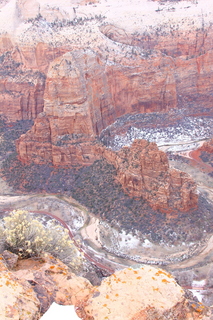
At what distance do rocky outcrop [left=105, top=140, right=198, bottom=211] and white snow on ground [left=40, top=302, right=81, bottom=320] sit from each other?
2562 cm

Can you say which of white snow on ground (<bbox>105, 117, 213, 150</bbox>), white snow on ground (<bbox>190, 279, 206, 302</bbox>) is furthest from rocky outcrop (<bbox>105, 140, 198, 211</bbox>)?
white snow on ground (<bbox>105, 117, 213, 150</bbox>)

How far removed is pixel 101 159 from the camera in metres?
47.7

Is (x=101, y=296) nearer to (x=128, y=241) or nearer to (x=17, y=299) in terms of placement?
(x=17, y=299)

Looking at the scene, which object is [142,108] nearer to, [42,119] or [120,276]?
[42,119]

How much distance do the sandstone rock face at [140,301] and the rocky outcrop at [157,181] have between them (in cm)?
2241

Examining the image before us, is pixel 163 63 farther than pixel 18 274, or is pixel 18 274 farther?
pixel 163 63

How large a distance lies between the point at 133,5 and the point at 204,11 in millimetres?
19711

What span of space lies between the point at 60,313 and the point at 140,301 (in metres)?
3.66

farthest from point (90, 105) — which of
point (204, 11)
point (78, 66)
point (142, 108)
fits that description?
point (204, 11)

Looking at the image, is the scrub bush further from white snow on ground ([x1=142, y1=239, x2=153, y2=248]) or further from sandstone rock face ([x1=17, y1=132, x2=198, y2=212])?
sandstone rock face ([x1=17, y1=132, x2=198, y2=212])

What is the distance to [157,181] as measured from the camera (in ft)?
131

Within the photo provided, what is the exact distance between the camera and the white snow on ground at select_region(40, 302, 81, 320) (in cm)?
1414

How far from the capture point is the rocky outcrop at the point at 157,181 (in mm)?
39125

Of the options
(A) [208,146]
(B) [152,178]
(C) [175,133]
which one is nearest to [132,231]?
(B) [152,178]
